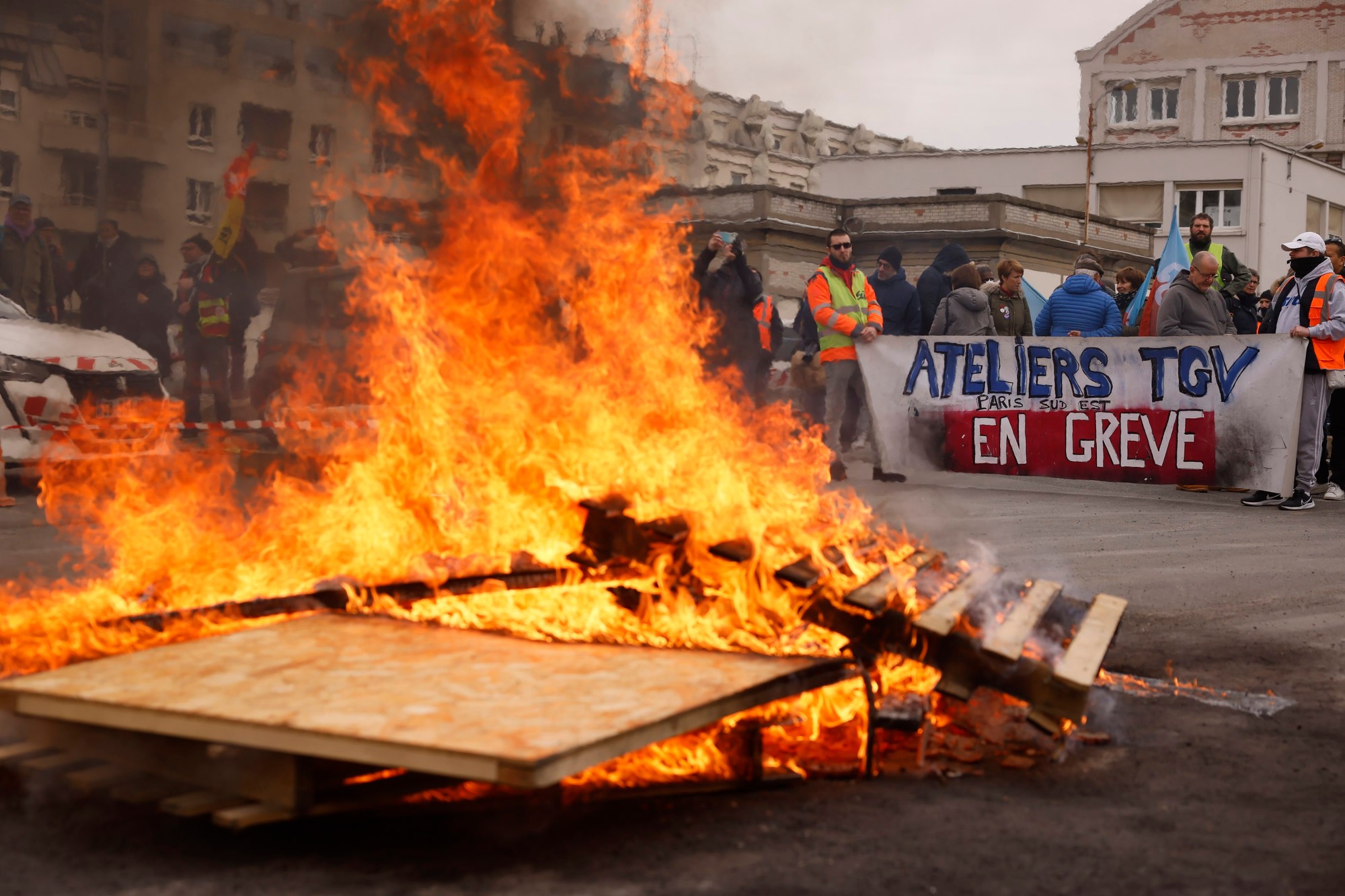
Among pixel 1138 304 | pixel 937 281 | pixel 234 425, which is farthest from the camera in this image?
pixel 1138 304

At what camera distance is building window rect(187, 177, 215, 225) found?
6.91 meters

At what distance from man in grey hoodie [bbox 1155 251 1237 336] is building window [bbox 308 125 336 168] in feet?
23.6

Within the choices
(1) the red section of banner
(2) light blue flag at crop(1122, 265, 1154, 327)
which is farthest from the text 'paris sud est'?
(2) light blue flag at crop(1122, 265, 1154, 327)

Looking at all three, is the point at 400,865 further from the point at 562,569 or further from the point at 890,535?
the point at 890,535

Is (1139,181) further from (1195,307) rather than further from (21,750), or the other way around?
(21,750)

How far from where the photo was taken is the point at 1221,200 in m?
53.8

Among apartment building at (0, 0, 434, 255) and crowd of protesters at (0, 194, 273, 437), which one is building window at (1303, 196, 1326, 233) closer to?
crowd of protesters at (0, 194, 273, 437)

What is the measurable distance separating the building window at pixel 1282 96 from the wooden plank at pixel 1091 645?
63.8 m

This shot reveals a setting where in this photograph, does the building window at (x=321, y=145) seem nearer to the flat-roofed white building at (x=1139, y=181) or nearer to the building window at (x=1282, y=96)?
the flat-roofed white building at (x=1139, y=181)

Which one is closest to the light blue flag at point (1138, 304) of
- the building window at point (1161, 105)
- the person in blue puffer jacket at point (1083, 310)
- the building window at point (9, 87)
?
the person in blue puffer jacket at point (1083, 310)

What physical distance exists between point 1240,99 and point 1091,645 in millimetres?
64572

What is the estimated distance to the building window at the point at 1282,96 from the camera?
6044cm

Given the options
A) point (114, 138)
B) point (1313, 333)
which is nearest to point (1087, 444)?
point (1313, 333)

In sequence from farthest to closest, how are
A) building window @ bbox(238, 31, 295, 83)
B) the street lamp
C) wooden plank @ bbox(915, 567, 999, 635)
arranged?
the street lamp
building window @ bbox(238, 31, 295, 83)
wooden plank @ bbox(915, 567, 999, 635)
